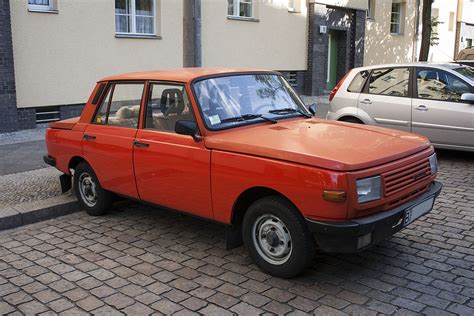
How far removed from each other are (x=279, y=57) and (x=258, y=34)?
143cm

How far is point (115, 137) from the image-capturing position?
5.47m

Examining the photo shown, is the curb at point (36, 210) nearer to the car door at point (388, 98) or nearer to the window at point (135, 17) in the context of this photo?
the car door at point (388, 98)

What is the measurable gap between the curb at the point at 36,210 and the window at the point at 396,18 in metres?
20.8

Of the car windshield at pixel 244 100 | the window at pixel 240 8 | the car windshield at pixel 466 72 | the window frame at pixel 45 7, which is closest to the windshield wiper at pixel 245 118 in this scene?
the car windshield at pixel 244 100

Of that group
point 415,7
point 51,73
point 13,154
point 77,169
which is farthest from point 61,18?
point 415,7

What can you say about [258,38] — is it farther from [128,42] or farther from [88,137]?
[88,137]

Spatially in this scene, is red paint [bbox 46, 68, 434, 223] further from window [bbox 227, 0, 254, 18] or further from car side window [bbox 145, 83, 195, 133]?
window [bbox 227, 0, 254, 18]

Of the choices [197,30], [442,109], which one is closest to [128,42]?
[197,30]

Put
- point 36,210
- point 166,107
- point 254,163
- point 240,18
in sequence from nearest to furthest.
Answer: point 254,163
point 166,107
point 36,210
point 240,18

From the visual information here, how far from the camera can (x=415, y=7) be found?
24562mm

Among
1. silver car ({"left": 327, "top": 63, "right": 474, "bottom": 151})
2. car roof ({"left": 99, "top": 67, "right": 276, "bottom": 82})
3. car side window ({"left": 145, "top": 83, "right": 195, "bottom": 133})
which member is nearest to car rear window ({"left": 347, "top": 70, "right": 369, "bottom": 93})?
silver car ({"left": 327, "top": 63, "right": 474, "bottom": 151})

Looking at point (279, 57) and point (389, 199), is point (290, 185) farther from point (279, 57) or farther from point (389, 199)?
point (279, 57)

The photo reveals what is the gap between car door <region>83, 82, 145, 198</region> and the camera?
17.6ft

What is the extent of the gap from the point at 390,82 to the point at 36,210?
19.9 feet
